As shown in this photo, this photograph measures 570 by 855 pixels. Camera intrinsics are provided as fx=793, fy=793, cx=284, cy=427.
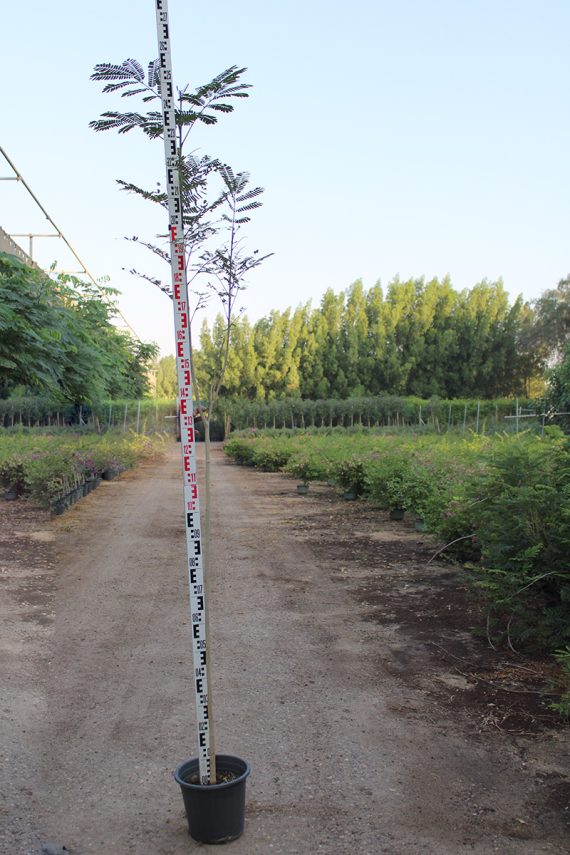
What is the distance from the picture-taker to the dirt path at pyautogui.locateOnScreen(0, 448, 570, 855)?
3281 millimetres

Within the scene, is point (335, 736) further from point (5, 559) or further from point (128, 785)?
point (5, 559)

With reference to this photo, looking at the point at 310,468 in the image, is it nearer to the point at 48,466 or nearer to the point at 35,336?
the point at 48,466

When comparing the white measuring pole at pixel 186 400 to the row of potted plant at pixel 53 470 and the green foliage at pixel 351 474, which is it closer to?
the row of potted plant at pixel 53 470

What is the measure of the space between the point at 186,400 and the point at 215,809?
1620 millimetres

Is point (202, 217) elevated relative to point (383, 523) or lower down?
elevated

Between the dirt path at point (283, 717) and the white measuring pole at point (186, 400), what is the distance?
1.76 ft

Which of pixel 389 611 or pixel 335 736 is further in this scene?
pixel 389 611

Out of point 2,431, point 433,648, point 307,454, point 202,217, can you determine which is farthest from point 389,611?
point 2,431

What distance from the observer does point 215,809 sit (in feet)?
10.3

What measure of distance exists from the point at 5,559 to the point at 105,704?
16.6 ft

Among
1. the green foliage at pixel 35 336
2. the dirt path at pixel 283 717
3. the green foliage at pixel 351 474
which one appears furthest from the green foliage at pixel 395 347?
the dirt path at pixel 283 717

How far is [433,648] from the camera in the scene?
5680 millimetres

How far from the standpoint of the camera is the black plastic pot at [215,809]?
10.2 feet

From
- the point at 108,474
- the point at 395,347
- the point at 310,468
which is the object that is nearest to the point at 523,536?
the point at 310,468
